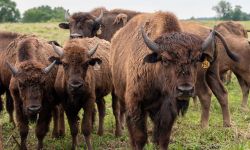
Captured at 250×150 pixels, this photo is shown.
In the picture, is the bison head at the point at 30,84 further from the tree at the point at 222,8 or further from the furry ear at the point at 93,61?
the tree at the point at 222,8

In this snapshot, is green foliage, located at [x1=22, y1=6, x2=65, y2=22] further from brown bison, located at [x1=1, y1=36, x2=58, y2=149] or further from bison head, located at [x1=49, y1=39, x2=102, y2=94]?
bison head, located at [x1=49, y1=39, x2=102, y2=94]

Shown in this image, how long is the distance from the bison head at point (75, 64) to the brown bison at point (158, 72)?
64cm

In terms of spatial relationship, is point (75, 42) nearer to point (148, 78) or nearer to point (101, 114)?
point (101, 114)

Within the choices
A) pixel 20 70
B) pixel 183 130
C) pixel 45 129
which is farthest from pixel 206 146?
pixel 20 70

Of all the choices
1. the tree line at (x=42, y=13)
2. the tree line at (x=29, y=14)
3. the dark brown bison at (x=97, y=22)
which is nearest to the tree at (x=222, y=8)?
the tree line at (x=42, y=13)

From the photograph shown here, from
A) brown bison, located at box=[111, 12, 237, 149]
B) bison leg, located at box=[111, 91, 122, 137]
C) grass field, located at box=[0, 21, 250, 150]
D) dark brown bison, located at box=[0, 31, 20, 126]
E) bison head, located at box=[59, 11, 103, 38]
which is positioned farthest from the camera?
bison head, located at box=[59, 11, 103, 38]

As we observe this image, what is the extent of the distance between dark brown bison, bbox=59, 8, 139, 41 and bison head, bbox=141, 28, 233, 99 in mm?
6335

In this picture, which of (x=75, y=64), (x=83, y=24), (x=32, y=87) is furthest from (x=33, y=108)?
(x=83, y=24)

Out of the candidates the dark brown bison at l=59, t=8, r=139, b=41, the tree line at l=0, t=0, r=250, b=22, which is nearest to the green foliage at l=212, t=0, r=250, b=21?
the tree line at l=0, t=0, r=250, b=22

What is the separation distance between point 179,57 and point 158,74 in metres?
0.53

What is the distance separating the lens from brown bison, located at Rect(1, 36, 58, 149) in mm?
7480

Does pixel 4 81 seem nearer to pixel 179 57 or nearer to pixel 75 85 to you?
Result: pixel 75 85

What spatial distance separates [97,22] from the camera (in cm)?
1290

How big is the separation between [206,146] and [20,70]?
3.32 meters
